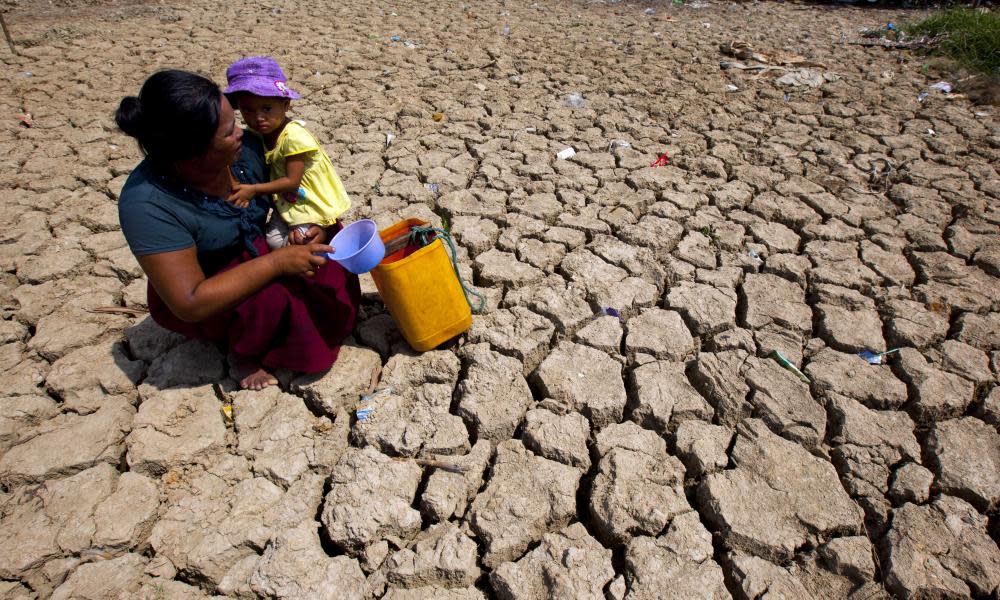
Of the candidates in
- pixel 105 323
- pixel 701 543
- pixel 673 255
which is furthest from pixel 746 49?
pixel 105 323

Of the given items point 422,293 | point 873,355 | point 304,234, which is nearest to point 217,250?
point 304,234

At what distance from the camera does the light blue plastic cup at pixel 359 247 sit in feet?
6.04

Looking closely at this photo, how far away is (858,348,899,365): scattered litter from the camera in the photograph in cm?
216

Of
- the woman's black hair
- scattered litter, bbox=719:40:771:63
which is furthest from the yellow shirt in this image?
scattered litter, bbox=719:40:771:63

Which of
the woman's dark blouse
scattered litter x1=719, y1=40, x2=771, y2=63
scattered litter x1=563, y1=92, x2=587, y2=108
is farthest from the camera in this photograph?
scattered litter x1=719, y1=40, x2=771, y2=63

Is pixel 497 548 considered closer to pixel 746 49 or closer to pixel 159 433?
pixel 159 433

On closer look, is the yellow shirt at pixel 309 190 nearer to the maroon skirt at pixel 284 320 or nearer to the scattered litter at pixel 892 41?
the maroon skirt at pixel 284 320

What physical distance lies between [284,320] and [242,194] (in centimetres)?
44

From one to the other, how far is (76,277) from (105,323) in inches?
16.5

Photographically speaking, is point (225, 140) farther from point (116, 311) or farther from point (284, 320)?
point (116, 311)

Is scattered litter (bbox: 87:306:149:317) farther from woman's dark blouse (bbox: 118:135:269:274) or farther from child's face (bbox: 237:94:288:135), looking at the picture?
child's face (bbox: 237:94:288:135)

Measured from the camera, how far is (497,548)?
1.58 meters

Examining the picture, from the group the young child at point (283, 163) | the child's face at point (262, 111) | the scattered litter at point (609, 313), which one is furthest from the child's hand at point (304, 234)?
the scattered litter at point (609, 313)

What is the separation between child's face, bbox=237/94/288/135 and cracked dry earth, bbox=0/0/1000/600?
83 centimetres
